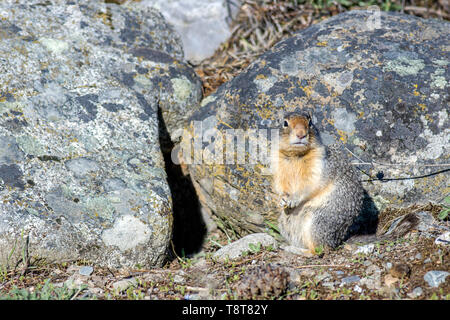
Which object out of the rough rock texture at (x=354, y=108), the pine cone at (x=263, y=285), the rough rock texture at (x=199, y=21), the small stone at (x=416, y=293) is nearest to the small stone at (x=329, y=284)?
the pine cone at (x=263, y=285)

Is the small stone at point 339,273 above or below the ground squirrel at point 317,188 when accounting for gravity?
below

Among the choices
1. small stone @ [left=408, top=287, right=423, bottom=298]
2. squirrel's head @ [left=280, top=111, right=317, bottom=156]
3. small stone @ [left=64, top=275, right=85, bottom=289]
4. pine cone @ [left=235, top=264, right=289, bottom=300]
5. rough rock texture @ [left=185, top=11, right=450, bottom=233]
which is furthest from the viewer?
rough rock texture @ [left=185, top=11, right=450, bottom=233]

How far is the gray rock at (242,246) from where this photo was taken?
214 inches

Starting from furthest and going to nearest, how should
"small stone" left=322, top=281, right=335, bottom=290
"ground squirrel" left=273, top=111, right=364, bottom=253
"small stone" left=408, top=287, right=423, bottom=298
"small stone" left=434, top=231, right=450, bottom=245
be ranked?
"ground squirrel" left=273, top=111, right=364, bottom=253 < "small stone" left=434, top=231, right=450, bottom=245 < "small stone" left=322, top=281, right=335, bottom=290 < "small stone" left=408, top=287, right=423, bottom=298

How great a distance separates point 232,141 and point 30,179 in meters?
2.38

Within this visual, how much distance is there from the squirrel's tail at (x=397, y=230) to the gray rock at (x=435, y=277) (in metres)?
0.94

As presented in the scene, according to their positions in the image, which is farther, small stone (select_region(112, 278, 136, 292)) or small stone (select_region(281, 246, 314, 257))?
small stone (select_region(281, 246, 314, 257))

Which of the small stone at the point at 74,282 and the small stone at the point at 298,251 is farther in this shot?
the small stone at the point at 298,251

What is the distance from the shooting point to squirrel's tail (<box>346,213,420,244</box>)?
17.0ft

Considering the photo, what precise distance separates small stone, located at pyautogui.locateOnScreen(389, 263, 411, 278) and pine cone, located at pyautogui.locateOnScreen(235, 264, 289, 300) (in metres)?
0.95

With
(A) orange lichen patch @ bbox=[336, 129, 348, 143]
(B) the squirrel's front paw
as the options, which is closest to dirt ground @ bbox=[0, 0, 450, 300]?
(B) the squirrel's front paw

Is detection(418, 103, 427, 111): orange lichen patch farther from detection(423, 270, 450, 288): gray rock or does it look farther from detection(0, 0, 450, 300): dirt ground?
detection(423, 270, 450, 288): gray rock

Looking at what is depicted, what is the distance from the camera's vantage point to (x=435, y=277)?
4.18 metres

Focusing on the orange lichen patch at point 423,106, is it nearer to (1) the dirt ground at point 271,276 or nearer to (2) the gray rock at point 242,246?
(1) the dirt ground at point 271,276
